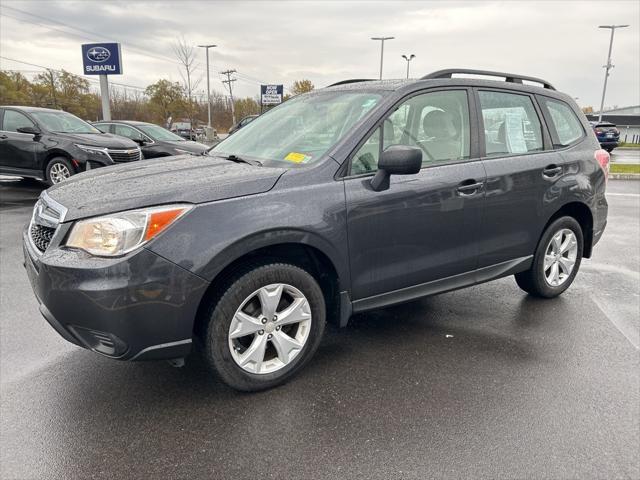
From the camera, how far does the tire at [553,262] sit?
13.4ft

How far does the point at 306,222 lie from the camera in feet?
8.89

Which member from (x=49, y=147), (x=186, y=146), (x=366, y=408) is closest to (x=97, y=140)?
(x=49, y=147)

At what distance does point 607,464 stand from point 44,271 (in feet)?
9.43

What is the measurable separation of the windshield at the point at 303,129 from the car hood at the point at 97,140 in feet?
21.2

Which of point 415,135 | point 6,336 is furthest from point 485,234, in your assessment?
point 6,336

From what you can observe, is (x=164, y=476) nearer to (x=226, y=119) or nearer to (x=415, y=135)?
(x=415, y=135)

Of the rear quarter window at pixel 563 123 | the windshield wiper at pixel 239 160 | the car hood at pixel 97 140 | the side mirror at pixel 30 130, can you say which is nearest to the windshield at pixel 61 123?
the side mirror at pixel 30 130

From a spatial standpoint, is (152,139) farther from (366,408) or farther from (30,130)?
(366,408)

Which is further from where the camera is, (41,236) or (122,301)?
(41,236)

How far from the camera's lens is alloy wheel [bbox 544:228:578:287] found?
13.7 feet

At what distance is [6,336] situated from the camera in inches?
138

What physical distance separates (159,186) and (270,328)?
0.99 metres

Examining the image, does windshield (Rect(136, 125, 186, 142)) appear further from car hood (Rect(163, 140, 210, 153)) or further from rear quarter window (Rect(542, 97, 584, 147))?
rear quarter window (Rect(542, 97, 584, 147))

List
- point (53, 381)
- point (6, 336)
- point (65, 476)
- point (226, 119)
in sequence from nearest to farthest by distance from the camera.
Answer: point (65, 476)
point (53, 381)
point (6, 336)
point (226, 119)
